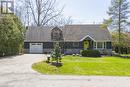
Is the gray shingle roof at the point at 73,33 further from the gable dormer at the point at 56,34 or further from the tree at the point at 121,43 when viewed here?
the tree at the point at 121,43

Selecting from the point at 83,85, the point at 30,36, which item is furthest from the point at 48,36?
the point at 83,85

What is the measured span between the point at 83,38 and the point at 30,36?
1020 centimetres

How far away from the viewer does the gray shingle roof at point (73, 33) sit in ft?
183

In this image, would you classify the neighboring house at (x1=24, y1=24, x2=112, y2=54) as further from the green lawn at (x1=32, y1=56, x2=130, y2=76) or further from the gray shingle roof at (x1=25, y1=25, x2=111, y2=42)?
the green lawn at (x1=32, y1=56, x2=130, y2=76)

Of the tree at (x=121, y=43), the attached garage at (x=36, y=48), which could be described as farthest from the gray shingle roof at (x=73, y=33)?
the tree at (x=121, y=43)

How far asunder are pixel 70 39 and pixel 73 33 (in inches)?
84.6

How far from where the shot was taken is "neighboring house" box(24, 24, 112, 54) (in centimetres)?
5509

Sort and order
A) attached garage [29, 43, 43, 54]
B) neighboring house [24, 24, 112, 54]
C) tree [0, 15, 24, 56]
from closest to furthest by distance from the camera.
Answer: tree [0, 15, 24, 56] → neighboring house [24, 24, 112, 54] → attached garage [29, 43, 43, 54]

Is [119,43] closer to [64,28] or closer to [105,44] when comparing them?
[105,44]

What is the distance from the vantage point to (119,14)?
183 feet

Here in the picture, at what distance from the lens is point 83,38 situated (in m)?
55.1

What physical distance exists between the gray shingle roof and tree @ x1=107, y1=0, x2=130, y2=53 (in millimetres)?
2006

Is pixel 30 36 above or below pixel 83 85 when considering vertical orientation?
above

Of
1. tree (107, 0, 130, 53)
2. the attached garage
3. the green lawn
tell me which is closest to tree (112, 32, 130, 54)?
tree (107, 0, 130, 53)
